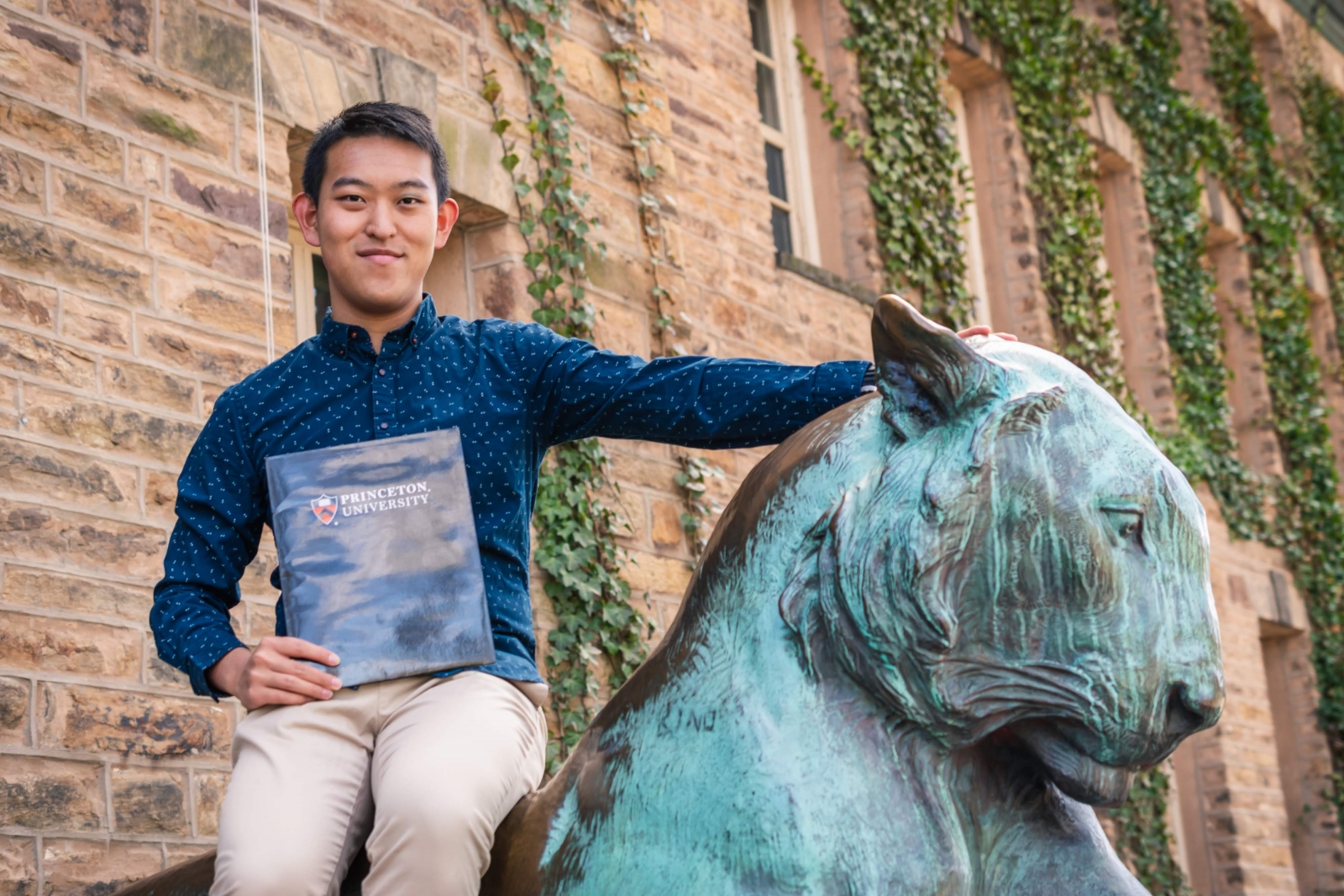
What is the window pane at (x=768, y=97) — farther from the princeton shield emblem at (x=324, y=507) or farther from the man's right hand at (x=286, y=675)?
the man's right hand at (x=286, y=675)

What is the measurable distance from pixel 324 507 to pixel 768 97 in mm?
6904

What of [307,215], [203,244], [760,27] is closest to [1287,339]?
[760,27]

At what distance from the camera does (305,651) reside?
2029 mm

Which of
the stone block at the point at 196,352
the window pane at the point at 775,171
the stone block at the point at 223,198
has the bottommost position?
the stone block at the point at 196,352

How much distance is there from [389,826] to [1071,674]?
2.69 ft

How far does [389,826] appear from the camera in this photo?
1.92 metres

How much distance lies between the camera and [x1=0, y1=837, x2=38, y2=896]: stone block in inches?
146

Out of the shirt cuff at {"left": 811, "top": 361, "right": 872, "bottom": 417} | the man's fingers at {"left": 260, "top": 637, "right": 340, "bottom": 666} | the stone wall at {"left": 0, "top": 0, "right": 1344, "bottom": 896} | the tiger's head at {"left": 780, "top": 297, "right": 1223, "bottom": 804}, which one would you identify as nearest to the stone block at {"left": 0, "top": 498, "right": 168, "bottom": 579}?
the stone wall at {"left": 0, "top": 0, "right": 1344, "bottom": 896}

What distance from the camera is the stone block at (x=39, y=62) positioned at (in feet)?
13.6

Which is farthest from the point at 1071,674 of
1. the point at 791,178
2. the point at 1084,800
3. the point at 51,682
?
the point at 791,178

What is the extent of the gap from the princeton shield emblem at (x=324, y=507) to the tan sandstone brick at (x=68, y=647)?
82.5 inches

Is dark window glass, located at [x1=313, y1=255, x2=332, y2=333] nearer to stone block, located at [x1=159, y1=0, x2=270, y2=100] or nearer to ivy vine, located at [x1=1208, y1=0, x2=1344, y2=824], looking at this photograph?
stone block, located at [x1=159, y1=0, x2=270, y2=100]

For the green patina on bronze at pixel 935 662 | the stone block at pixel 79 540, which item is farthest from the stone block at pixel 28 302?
the green patina on bronze at pixel 935 662

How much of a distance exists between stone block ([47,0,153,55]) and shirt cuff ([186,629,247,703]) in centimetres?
268
